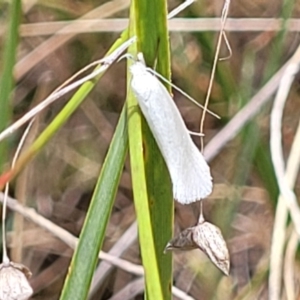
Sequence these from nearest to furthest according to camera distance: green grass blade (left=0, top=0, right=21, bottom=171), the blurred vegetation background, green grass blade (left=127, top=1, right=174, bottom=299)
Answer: green grass blade (left=127, top=1, right=174, bottom=299), green grass blade (left=0, top=0, right=21, bottom=171), the blurred vegetation background

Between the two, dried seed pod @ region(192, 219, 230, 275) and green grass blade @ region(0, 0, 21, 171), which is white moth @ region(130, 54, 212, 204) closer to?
dried seed pod @ region(192, 219, 230, 275)

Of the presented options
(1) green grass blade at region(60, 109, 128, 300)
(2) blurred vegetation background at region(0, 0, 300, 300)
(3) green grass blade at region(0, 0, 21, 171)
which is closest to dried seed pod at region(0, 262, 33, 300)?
(1) green grass blade at region(60, 109, 128, 300)

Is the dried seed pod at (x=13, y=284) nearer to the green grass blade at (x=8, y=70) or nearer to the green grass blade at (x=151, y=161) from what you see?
the green grass blade at (x=151, y=161)

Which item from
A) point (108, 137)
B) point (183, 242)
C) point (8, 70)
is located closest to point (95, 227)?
point (183, 242)

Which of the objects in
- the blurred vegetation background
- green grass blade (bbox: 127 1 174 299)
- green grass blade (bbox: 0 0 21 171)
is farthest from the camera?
the blurred vegetation background

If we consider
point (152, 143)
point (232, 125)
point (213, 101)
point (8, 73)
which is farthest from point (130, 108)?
point (213, 101)

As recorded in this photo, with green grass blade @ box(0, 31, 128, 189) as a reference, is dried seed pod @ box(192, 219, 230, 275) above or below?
below

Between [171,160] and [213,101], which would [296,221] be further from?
[213,101]
